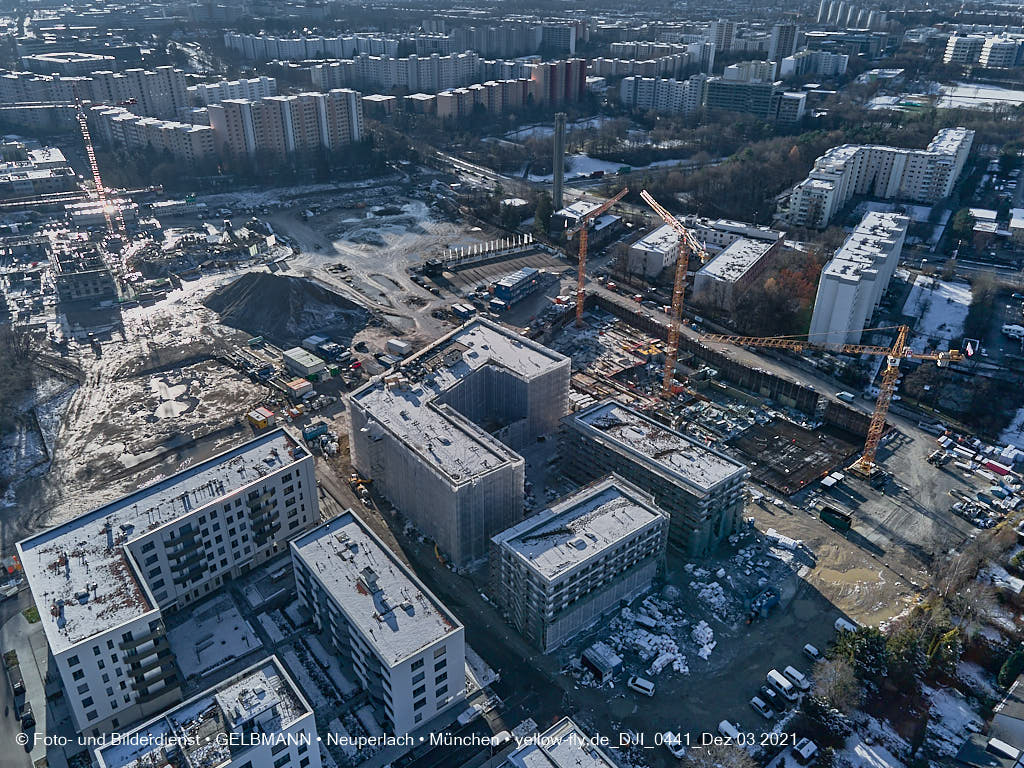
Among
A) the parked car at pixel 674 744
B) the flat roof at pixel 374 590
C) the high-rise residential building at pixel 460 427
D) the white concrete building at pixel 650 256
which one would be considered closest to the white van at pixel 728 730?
the parked car at pixel 674 744

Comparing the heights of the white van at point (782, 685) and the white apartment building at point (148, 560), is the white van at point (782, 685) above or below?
below

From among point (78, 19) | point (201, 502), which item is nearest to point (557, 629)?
point (201, 502)

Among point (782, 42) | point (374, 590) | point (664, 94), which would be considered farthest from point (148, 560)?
point (782, 42)

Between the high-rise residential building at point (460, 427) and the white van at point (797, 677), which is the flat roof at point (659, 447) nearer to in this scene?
the high-rise residential building at point (460, 427)

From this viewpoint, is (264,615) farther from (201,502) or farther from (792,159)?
(792,159)

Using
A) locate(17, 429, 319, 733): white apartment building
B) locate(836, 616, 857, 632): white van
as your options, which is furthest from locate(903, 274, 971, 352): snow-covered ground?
locate(17, 429, 319, 733): white apartment building

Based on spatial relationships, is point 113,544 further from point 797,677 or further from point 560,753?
point 797,677
